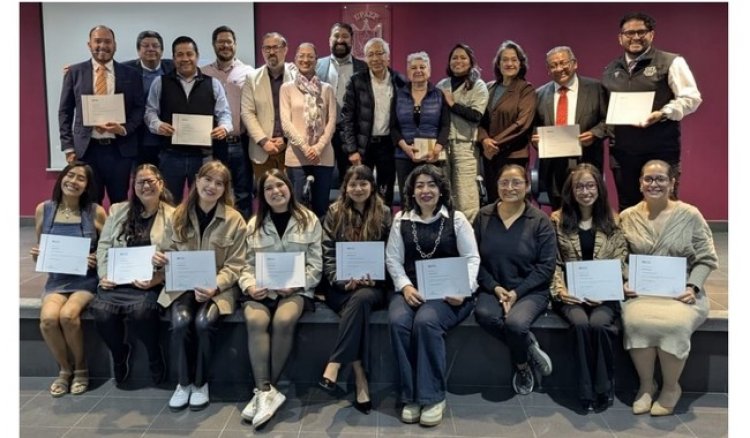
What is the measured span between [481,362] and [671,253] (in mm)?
1051

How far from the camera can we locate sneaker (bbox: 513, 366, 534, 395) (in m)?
2.80

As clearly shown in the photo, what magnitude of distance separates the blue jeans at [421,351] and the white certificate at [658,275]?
3.02 feet

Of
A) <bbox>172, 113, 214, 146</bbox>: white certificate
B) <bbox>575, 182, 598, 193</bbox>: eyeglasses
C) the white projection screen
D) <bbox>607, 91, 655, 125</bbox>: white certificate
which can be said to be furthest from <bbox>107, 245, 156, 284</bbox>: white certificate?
the white projection screen

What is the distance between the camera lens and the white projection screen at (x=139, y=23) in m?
5.57

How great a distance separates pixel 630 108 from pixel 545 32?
2.70m

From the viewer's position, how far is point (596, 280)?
2.73 metres

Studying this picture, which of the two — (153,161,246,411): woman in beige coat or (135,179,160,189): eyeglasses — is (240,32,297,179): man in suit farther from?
(135,179,160,189): eyeglasses

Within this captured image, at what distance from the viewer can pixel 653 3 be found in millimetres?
5566

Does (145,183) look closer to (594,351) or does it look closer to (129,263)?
(129,263)

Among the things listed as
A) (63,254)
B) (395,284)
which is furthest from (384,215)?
(63,254)

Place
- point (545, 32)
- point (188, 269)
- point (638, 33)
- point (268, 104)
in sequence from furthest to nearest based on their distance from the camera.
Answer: point (545, 32) < point (268, 104) < point (638, 33) < point (188, 269)

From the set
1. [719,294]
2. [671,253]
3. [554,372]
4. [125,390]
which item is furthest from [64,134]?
[719,294]

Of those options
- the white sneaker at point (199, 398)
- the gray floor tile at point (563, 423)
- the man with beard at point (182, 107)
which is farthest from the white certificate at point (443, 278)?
the man with beard at point (182, 107)

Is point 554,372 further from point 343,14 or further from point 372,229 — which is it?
point 343,14
